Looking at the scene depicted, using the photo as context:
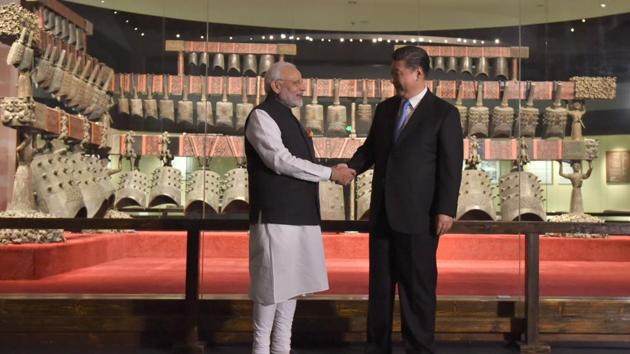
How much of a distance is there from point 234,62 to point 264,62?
0.21m

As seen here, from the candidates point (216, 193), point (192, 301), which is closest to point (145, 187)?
point (216, 193)

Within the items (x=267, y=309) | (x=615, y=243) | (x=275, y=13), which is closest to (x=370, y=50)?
(x=275, y=13)

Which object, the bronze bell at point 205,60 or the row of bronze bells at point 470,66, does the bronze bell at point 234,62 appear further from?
the row of bronze bells at point 470,66

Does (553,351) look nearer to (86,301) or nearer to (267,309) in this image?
(267,309)

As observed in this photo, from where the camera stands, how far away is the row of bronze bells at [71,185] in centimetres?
503

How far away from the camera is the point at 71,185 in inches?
203

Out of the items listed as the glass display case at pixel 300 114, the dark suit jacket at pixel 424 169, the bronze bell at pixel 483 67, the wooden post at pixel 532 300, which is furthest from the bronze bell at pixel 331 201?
the dark suit jacket at pixel 424 169

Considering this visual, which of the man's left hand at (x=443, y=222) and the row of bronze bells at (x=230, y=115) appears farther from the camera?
the row of bronze bells at (x=230, y=115)

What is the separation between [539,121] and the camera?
17.6 ft

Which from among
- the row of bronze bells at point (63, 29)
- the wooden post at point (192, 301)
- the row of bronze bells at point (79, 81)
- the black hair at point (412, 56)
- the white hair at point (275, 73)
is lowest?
the wooden post at point (192, 301)

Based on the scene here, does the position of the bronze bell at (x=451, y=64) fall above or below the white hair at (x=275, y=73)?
above

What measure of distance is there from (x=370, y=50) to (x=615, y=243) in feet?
7.71

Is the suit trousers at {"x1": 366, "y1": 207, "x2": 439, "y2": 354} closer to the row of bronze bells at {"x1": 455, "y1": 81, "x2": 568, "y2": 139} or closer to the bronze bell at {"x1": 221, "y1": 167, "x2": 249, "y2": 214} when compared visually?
the bronze bell at {"x1": 221, "y1": 167, "x2": 249, "y2": 214}

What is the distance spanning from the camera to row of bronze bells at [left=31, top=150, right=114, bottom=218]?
16.5 ft
